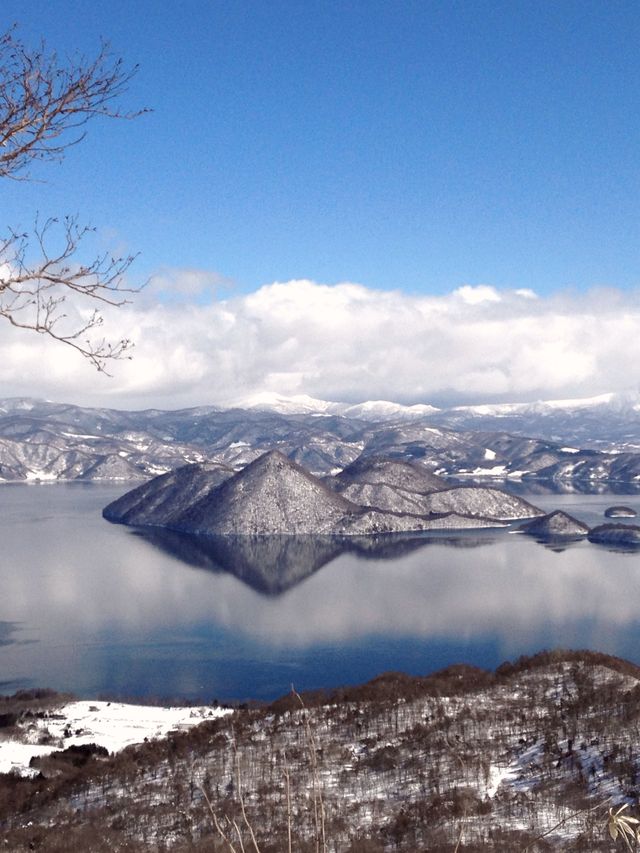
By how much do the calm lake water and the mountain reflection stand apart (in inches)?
14.6

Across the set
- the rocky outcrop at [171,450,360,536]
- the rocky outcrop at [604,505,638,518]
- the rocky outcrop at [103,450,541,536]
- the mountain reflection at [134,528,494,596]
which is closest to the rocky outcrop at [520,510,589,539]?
the mountain reflection at [134,528,494,596]

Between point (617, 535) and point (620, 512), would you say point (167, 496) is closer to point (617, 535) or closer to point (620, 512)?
point (617, 535)

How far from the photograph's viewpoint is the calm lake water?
45.8 m

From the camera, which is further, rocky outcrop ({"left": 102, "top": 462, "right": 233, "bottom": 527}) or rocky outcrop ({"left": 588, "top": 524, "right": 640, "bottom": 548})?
rocky outcrop ({"left": 102, "top": 462, "right": 233, "bottom": 527})

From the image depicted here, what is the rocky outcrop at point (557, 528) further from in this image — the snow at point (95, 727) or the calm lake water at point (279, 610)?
the snow at point (95, 727)

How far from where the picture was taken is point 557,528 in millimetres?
109562

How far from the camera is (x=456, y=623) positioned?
56.8 meters

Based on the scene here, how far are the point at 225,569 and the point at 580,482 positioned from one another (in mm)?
137959

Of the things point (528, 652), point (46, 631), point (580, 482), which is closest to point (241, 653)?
point (46, 631)

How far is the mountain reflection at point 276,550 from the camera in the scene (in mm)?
81062

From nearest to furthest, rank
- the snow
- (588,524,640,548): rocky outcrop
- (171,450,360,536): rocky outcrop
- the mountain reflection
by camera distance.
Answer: the snow → the mountain reflection → (588,524,640,548): rocky outcrop → (171,450,360,536): rocky outcrop

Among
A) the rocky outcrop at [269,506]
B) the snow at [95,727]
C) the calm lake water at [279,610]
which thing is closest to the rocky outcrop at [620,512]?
the calm lake water at [279,610]

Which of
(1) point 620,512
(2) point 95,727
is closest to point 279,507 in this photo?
(1) point 620,512

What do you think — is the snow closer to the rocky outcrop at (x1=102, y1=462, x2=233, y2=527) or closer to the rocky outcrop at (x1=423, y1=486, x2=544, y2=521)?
the rocky outcrop at (x1=102, y1=462, x2=233, y2=527)
